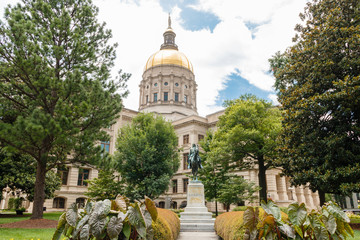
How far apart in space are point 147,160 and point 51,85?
53.3 ft

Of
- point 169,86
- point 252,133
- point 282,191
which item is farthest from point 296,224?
point 169,86

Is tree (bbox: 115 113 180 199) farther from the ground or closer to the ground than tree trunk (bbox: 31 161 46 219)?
farther from the ground

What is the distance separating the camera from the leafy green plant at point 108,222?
4.59 m

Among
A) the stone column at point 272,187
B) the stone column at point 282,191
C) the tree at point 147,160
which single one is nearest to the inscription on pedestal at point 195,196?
the tree at point 147,160

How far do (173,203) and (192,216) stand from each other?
1150 inches

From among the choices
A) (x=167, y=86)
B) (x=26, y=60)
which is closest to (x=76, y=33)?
(x=26, y=60)

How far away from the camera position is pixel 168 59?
6141 centimetres

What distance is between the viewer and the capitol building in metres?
37.5

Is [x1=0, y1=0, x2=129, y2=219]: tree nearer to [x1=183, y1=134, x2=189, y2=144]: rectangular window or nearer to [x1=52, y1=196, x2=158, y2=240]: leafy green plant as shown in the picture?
[x1=52, y1=196, x2=158, y2=240]: leafy green plant

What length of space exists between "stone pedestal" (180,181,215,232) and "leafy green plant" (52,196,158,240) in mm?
10115

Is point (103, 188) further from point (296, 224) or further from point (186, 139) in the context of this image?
point (296, 224)

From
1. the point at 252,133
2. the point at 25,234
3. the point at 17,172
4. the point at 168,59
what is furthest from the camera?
the point at 168,59

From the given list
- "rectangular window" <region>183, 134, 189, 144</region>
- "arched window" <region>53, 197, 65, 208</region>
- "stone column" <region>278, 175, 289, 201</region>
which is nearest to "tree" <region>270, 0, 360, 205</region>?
"stone column" <region>278, 175, 289, 201</region>

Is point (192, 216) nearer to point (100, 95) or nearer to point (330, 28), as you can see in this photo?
point (100, 95)
